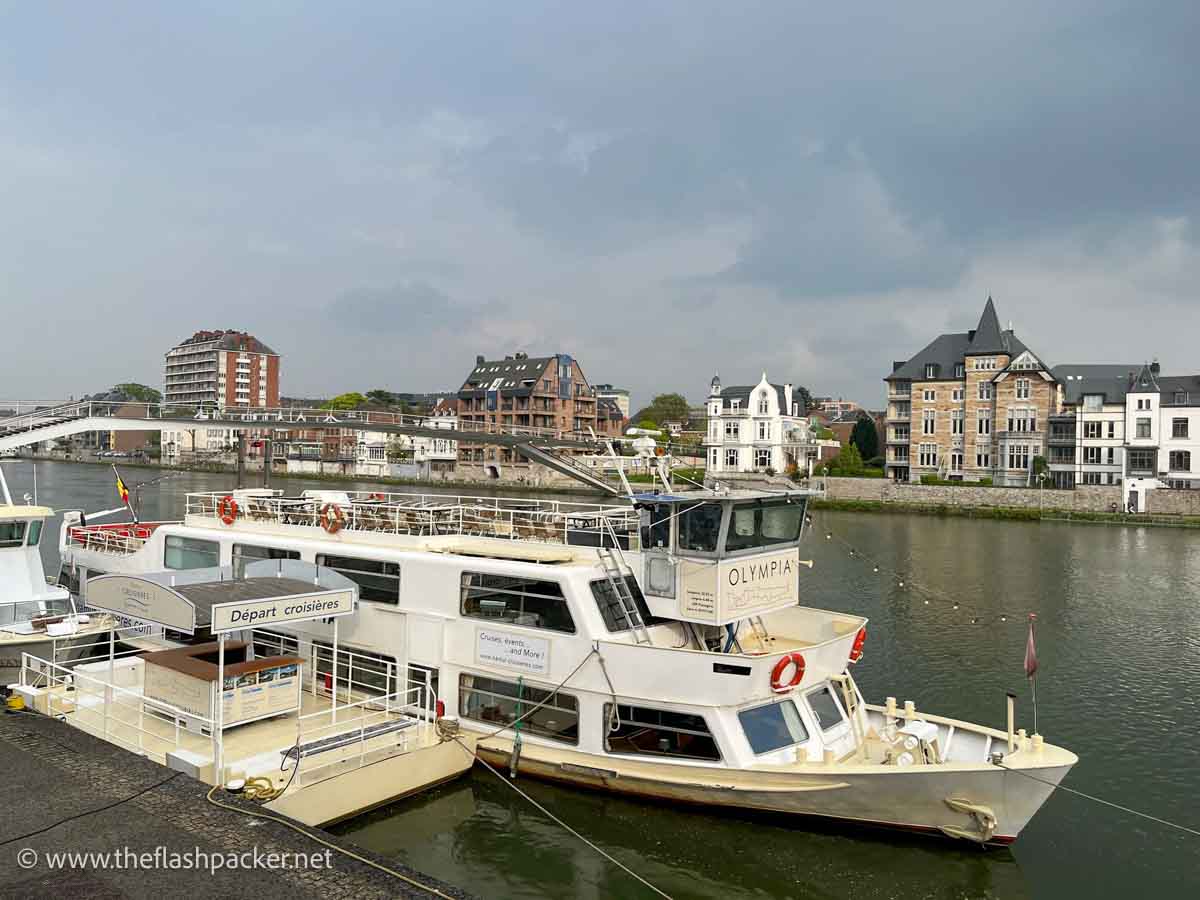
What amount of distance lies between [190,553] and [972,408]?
76805 millimetres

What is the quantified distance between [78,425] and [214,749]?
14.1 meters

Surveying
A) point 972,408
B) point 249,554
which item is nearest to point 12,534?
point 249,554

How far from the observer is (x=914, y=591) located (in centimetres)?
3338

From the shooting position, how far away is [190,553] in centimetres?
1853

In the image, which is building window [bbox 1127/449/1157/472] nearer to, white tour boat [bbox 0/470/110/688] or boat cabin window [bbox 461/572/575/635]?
boat cabin window [bbox 461/572/575/635]

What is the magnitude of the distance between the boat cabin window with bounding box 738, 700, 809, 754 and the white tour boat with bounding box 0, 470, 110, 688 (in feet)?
41.6

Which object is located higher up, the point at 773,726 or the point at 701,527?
the point at 701,527

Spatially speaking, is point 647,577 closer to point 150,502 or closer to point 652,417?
point 150,502

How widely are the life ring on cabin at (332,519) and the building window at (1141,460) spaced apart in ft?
245

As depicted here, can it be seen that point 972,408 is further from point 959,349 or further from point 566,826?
point 566,826

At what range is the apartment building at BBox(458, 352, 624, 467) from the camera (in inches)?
4109

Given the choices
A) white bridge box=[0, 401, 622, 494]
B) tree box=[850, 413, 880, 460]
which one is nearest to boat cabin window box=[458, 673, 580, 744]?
white bridge box=[0, 401, 622, 494]

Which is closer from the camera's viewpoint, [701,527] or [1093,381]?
[701,527]

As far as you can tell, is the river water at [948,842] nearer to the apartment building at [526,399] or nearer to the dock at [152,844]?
the dock at [152,844]
